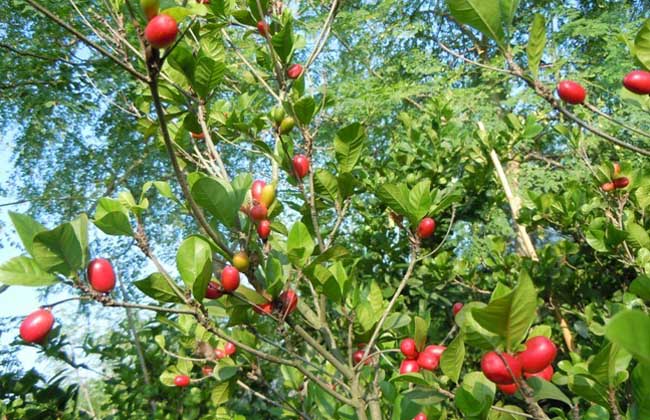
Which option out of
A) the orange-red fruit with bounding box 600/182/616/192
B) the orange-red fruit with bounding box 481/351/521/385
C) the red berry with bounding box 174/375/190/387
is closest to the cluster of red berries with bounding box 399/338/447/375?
the orange-red fruit with bounding box 481/351/521/385

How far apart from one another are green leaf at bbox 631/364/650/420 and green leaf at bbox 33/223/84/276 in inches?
35.7

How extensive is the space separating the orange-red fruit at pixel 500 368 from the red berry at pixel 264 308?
497 millimetres

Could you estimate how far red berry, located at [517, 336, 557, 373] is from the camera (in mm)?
802

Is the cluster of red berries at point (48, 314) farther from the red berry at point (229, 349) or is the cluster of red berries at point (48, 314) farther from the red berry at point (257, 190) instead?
the red berry at point (229, 349)

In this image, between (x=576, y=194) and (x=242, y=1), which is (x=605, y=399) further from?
(x=576, y=194)

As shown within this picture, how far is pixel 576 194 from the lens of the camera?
8.54 feet

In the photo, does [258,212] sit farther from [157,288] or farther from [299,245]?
[157,288]

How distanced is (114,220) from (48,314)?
0.21 meters

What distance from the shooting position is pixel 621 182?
238 centimetres

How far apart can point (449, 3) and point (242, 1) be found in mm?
1145

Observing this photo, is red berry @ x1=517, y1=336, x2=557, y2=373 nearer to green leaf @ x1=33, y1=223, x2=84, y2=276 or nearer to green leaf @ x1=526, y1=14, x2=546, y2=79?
green leaf @ x1=526, y1=14, x2=546, y2=79

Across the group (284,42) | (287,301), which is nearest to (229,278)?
(287,301)

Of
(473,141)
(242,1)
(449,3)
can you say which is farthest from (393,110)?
(449,3)

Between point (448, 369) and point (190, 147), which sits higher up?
point (190, 147)
